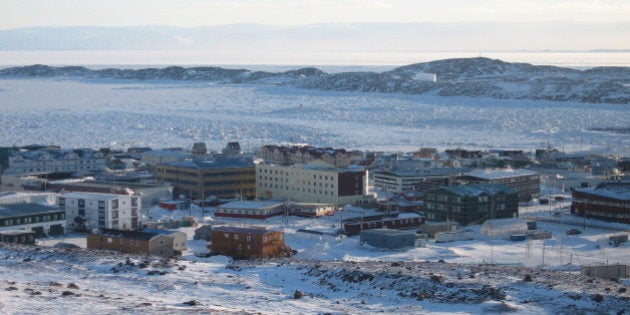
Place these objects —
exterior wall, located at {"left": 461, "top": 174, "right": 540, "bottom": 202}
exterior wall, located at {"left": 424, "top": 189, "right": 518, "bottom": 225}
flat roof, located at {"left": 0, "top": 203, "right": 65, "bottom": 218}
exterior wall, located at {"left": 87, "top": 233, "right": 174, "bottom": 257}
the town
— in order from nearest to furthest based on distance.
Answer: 1. exterior wall, located at {"left": 87, "top": 233, "right": 174, "bottom": 257}
2. the town
3. flat roof, located at {"left": 0, "top": 203, "right": 65, "bottom": 218}
4. exterior wall, located at {"left": 424, "top": 189, "right": 518, "bottom": 225}
5. exterior wall, located at {"left": 461, "top": 174, "right": 540, "bottom": 202}

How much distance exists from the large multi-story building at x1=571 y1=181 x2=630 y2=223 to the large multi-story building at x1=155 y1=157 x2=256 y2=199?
916cm

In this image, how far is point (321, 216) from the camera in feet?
83.8

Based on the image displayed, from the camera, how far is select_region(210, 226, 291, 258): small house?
18531mm

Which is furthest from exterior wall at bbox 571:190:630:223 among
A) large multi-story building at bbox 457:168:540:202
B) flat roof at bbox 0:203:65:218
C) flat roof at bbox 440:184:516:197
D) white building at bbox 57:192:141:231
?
flat roof at bbox 0:203:65:218

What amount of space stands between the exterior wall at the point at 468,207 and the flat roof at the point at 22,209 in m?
8.85

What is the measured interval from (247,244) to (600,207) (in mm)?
10465

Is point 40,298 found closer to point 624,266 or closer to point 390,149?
point 624,266

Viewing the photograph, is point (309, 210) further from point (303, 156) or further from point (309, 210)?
point (303, 156)

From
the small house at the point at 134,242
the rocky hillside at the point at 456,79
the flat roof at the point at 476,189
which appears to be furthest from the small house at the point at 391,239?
the rocky hillside at the point at 456,79

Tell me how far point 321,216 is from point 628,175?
11300 millimetres

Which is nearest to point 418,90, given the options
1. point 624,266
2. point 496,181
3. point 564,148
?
point 564,148

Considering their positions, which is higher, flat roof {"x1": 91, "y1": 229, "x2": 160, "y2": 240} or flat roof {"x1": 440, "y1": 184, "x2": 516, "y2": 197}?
flat roof {"x1": 440, "y1": 184, "x2": 516, "y2": 197}

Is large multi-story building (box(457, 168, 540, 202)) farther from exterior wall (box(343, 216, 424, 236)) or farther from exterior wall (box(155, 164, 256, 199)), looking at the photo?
exterior wall (box(155, 164, 256, 199))

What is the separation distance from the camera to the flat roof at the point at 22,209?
21.1 metres
